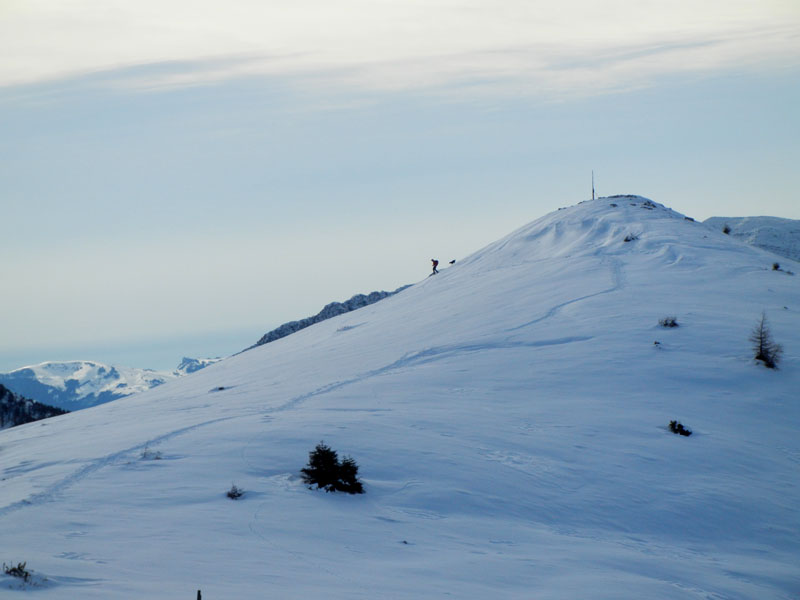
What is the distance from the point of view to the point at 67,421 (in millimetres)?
24156

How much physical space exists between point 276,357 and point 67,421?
8.14 meters

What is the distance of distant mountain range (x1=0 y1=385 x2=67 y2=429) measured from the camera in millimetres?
63938

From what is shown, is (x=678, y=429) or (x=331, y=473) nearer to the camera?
(x=331, y=473)

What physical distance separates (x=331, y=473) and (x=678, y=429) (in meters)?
7.54

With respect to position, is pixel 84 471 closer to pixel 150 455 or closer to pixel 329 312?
pixel 150 455

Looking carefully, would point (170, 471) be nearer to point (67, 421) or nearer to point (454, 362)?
point (454, 362)

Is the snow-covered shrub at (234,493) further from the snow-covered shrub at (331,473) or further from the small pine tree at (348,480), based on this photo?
the small pine tree at (348,480)

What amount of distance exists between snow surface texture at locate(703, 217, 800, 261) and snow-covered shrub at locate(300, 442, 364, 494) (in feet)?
132

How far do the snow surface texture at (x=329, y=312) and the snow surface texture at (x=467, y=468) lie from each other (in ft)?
67.2

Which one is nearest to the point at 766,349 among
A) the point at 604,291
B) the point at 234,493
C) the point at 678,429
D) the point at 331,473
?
the point at 678,429

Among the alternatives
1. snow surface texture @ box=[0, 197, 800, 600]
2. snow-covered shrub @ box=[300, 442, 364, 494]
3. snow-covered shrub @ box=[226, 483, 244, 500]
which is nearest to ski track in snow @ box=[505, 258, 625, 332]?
snow surface texture @ box=[0, 197, 800, 600]

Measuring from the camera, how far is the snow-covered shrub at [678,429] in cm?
1586

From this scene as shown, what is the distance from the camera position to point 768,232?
51844 mm

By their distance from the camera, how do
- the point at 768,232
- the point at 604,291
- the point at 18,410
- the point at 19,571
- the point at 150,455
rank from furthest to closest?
the point at 18,410 < the point at 768,232 < the point at 604,291 < the point at 150,455 < the point at 19,571
